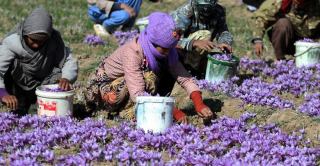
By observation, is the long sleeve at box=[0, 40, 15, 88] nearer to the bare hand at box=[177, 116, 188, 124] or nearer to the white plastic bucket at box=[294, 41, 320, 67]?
the bare hand at box=[177, 116, 188, 124]

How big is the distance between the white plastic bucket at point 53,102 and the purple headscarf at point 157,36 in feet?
2.76

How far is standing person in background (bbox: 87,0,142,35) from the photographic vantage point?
1137 centimetres

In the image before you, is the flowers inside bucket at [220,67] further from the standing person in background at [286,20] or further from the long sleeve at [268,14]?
the long sleeve at [268,14]

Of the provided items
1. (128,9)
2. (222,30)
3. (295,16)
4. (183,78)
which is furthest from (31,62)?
(128,9)

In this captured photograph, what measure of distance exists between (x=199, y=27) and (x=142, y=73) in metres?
1.98

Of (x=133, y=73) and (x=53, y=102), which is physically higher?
(x=133, y=73)

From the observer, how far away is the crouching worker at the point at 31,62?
6.27 metres

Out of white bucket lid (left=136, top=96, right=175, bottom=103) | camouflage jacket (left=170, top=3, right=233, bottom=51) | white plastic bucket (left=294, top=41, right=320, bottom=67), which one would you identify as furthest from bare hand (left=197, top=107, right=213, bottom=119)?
white plastic bucket (left=294, top=41, right=320, bottom=67)

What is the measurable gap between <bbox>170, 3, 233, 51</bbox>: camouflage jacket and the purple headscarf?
1.56 m

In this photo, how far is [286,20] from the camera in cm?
955

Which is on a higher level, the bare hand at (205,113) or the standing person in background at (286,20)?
the standing person in background at (286,20)

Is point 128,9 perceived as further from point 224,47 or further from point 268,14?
point 224,47

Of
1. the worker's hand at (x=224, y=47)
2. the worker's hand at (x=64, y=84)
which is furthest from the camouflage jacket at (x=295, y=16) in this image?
the worker's hand at (x=64, y=84)

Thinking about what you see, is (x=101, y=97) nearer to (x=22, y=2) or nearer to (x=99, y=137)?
(x=99, y=137)
